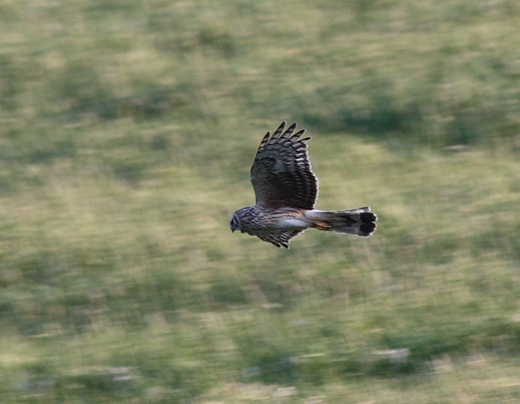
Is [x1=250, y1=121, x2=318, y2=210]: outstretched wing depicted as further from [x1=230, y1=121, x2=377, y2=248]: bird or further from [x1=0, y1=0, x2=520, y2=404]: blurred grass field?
[x1=0, y1=0, x2=520, y2=404]: blurred grass field

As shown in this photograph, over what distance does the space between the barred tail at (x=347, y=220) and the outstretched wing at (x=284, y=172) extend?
0.12m

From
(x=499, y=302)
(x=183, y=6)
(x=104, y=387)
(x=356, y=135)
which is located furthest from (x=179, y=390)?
(x=183, y=6)

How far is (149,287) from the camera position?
903 centimetres

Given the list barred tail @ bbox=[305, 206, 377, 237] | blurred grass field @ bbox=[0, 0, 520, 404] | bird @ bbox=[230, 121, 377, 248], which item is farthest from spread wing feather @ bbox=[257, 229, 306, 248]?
blurred grass field @ bbox=[0, 0, 520, 404]

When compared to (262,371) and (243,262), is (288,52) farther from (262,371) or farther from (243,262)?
(262,371)

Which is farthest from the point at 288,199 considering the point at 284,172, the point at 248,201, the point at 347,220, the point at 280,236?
the point at 248,201

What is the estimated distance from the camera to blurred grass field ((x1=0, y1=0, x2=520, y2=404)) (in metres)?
7.59

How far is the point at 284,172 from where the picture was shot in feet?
24.2

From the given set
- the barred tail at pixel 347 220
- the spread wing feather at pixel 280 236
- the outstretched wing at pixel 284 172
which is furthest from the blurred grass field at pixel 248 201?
the outstretched wing at pixel 284 172

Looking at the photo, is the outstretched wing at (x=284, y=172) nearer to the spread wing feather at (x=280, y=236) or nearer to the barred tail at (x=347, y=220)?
the barred tail at (x=347, y=220)

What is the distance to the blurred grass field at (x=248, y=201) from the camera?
759cm

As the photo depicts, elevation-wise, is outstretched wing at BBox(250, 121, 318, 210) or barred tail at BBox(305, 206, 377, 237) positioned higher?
outstretched wing at BBox(250, 121, 318, 210)

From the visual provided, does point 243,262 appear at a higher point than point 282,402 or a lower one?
higher

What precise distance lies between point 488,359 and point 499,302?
922 millimetres
